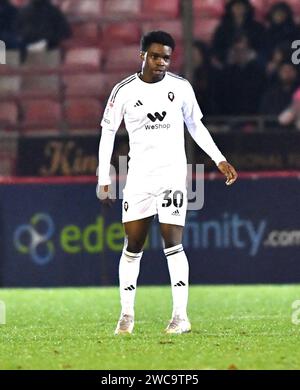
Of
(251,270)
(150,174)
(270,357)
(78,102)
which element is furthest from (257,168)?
(270,357)

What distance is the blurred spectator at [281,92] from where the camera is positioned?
50.0 ft

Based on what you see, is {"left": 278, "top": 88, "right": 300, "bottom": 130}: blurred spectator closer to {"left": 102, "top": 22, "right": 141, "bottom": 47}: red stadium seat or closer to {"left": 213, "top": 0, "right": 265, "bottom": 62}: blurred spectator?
{"left": 213, "top": 0, "right": 265, "bottom": 62}: blurred spectator

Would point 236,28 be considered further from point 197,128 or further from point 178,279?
point 178,279

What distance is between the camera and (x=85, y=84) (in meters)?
16.8

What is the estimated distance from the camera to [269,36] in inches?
627

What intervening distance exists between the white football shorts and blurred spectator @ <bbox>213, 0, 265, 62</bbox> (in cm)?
744

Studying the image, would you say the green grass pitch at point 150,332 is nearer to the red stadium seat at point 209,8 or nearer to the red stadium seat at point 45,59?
the red stadium seat at point 45,59

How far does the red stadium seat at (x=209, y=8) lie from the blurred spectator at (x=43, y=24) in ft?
5.71

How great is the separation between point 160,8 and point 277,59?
8.55ft

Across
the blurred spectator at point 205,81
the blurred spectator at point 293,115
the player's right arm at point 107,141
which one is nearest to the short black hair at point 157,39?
the player's right arm at point 107,141

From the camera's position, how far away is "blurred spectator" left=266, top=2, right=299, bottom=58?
620 inches

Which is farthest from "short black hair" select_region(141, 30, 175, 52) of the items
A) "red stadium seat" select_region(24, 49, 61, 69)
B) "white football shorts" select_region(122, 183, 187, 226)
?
"red stadium seat" select_region(24, 49, 61, 69)

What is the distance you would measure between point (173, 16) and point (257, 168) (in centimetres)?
383
